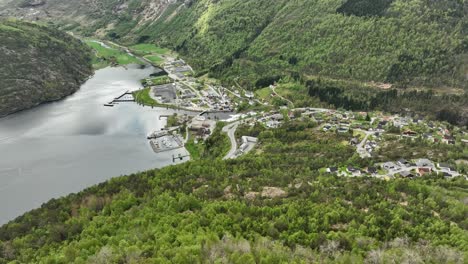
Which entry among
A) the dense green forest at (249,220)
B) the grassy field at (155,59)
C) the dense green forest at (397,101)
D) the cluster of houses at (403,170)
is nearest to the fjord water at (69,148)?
the dense green forest at (249,220)

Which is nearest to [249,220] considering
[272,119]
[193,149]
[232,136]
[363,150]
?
[363,150]

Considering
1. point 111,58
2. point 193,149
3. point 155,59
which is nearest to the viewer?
point 193,149

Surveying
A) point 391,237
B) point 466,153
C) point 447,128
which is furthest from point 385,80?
point 391,237

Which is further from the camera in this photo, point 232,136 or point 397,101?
point 397,101

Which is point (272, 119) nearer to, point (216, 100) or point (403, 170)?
point (216, 100)

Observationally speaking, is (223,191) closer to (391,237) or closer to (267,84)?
(391,237)
